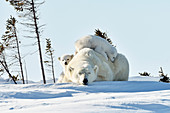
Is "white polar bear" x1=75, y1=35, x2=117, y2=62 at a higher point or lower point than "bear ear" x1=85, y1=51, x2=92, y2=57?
higher

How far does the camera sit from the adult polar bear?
7.16 metres

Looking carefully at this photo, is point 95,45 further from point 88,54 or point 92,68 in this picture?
point 92,68

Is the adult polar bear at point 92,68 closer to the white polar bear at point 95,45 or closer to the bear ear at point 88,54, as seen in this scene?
the bear ear at point 88,54

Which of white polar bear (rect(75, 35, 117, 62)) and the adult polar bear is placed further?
white polar bear (rect(75, 35, 117, 62))

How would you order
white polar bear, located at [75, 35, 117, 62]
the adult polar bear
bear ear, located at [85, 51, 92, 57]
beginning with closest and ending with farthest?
the adult polar bear < bear ear, located at [85, 51, 92, 57] < white polar bear, located at [75, 35, 117, 62]

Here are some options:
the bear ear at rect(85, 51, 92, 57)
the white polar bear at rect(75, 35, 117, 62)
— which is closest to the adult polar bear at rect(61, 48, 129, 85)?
the bear ear at rect(85, 51, 92, 57)

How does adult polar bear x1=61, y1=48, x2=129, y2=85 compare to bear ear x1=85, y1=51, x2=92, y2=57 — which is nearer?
adult polar bear x1=61, y1=48, x2=129, y2=85

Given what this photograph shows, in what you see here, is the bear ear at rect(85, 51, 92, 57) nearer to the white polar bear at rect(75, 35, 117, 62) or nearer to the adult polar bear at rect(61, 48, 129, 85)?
the adult polar bear at rect(61, 48, 129, 85)

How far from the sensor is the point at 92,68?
7480 mm

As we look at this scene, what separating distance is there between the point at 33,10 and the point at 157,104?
18.8 metres

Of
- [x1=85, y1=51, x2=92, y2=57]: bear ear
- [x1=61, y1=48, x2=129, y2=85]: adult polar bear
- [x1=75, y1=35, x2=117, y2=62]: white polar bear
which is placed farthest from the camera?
[x1=75, y1=35, x2=117, y2=62]: white polar bear

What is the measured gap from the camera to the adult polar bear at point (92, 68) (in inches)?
282

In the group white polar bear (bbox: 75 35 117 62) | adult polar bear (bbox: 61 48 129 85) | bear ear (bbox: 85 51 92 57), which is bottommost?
adult polar bear (bbox: 61 48 129 85)

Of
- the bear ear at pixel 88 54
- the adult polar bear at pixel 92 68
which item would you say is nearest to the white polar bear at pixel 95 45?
the adult polar bear at pixel 92 68
